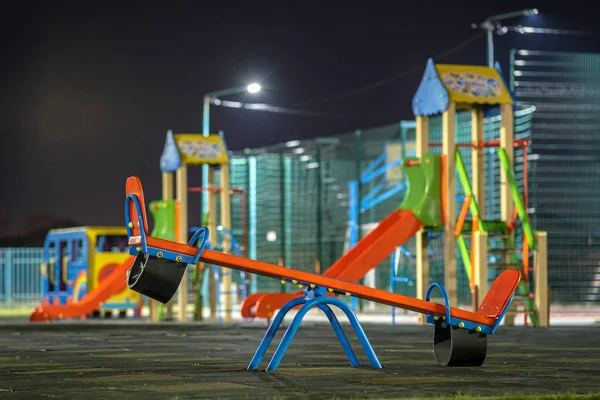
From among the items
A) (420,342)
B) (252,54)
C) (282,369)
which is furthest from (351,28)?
(282,369)

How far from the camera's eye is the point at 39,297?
39.2 m

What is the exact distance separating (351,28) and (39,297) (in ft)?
49.3

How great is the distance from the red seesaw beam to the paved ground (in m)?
0.45

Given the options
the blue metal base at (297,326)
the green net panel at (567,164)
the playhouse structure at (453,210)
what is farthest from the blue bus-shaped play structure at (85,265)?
the blue metal base at (297,326)

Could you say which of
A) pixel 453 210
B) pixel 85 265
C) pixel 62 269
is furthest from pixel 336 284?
pixel 62 269

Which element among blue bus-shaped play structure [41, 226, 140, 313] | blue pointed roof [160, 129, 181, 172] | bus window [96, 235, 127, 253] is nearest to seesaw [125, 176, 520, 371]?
blue pointed roof [160, 129, 181, 172]

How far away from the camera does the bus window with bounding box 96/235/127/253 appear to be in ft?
96.4

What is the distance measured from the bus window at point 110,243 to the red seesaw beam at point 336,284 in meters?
20.8

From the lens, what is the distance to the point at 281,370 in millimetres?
9023

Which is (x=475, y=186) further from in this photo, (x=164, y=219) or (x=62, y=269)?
(x=62, y=269)

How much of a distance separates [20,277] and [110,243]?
33.3 feet

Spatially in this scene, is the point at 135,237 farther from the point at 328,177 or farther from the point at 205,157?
the point at 328,177

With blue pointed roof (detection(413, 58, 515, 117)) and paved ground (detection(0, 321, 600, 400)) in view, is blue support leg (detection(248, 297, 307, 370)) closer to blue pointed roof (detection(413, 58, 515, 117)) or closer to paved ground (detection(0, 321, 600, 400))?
paved ground (detection(0, 321, 600, 400))

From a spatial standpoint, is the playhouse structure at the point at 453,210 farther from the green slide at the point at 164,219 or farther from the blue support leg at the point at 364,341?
the blue support leg at the point at 364,341
